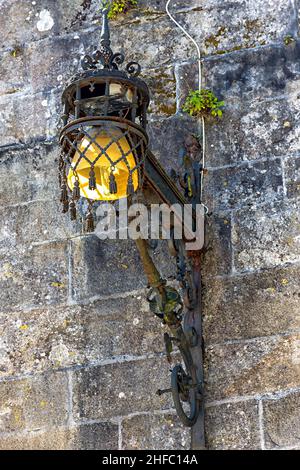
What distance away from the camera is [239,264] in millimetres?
4137

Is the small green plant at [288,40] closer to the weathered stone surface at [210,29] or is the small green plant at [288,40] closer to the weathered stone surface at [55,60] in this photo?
the weathered stone surface at [210,29]

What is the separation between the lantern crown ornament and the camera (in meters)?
3.30

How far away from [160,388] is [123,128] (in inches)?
50.8

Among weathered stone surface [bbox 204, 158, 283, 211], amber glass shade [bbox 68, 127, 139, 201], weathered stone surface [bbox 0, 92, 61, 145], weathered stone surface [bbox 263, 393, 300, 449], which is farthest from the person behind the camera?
weathered stone surface [bbox 0, 92, 61, 145]

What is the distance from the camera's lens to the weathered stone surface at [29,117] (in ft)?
15.6

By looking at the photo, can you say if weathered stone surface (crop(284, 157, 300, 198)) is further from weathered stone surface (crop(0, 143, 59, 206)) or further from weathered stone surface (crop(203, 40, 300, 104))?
weathered stone surface (crop(0, 143, 59, 206))

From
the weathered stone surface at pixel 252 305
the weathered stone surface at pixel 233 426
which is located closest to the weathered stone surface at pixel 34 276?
the weathered stone surface at pixel 252 305

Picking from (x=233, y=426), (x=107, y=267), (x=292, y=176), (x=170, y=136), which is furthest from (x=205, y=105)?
(x=233, y=426)

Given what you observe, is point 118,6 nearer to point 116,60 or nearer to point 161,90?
point 161,90

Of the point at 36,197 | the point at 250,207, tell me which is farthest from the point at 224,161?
the point at 36,197

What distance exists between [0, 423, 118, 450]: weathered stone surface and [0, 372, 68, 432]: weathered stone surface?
0.14ft

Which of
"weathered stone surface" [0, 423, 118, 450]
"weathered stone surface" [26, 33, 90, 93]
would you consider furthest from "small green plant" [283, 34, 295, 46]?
"weathered stone surface" [0, 423, 118, 450]

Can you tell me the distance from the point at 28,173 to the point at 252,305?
1401 mm
